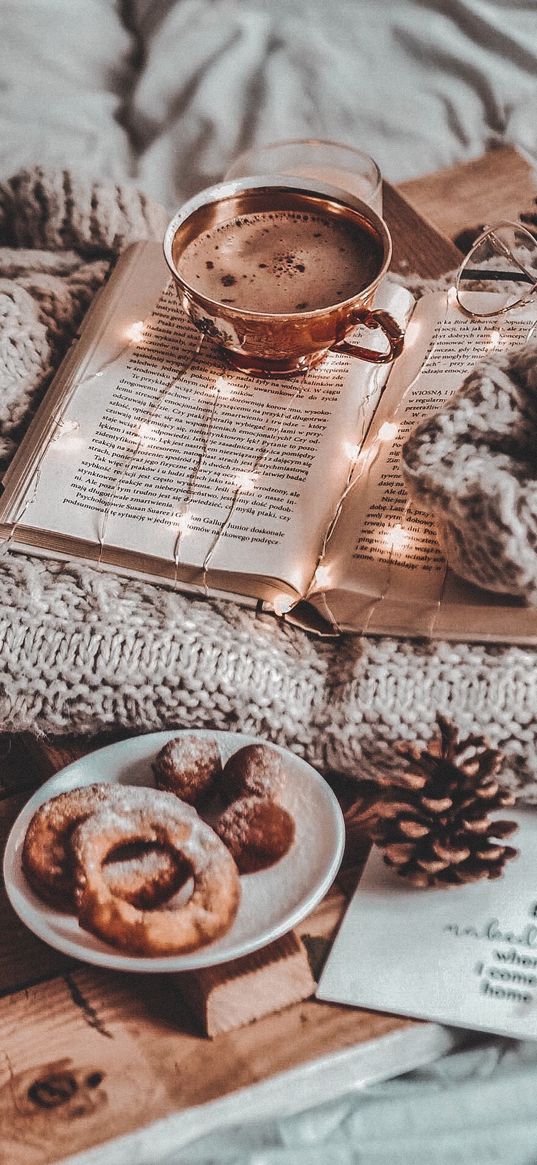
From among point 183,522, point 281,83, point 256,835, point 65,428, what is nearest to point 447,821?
point 256,835

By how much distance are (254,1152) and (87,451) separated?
40cm

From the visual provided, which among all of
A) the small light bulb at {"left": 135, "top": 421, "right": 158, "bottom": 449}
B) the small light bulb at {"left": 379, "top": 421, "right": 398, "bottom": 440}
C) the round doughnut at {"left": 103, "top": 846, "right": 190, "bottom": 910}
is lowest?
the round doughnut at {"left": 103, "top": 846, "right": 190, "bottom": 910}

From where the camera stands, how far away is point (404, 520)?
24.0 inches

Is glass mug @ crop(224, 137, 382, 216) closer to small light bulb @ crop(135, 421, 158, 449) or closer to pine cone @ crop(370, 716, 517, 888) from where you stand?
small light bulb @ crop(135, 421, 158, 449)

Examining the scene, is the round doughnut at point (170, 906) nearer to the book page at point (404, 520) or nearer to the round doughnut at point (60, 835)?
the round doughnut at point (60, 835)

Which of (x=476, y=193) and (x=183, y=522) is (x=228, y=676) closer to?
(x=183, y=522)

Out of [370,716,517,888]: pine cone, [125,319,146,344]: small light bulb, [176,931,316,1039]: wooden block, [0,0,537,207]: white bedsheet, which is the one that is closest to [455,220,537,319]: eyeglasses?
[125,319,146,344]: small light bulb

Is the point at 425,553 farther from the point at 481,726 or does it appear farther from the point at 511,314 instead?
the point at 511,314

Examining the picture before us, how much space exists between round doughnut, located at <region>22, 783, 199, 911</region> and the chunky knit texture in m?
0.20

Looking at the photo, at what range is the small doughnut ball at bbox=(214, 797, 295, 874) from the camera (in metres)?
0.49

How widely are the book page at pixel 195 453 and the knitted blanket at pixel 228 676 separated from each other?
32 mm

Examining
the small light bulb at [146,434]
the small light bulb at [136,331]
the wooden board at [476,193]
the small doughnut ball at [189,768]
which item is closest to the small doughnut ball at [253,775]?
the small doughnut ball at [189,768]

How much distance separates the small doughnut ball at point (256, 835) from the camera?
1.59 feet

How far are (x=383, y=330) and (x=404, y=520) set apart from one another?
13 centimetres
